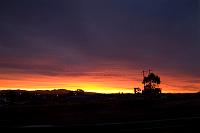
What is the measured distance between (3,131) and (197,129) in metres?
7.15

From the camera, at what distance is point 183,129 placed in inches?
466

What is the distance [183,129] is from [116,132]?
279 cm

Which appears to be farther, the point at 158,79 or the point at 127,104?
the point at 158,79

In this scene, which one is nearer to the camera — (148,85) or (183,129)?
(183,129)

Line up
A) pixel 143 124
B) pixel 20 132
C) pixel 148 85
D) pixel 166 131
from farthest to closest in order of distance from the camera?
pixel 148 85
pixel 143 124
pixel 166 131
pixel 20 132

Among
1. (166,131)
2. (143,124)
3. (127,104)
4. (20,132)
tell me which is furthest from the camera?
(127,104)

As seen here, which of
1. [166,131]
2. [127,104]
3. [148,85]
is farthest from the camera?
[148,85]

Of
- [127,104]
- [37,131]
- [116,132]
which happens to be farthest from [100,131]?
[127,104]

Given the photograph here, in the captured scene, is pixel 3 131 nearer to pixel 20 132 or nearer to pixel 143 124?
pixel 20 132

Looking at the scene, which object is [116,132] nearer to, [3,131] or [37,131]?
[37,131]

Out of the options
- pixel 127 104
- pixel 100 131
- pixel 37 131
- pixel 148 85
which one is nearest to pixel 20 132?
pixel 37 131

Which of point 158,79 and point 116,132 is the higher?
point 158,79

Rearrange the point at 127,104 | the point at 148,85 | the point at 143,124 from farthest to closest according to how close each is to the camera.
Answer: the point at 148,85 < the point at 127,104 < the point at 143,124

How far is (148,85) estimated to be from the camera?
112500 millimetres
